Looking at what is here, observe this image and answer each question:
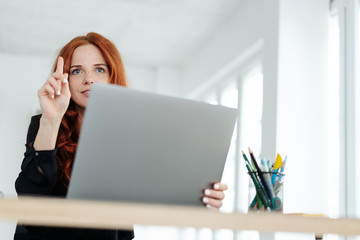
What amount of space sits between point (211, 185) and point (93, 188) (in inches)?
12.3

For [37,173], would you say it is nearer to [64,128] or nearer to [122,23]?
[64,128]

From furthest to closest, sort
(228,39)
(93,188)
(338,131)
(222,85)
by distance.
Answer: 1. (222,85)
2. (228,39)
3. (338,131)
4. (93,188)

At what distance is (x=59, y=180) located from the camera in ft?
4.66

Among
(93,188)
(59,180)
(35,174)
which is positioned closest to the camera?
(93,188)

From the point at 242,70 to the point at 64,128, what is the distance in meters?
3.10

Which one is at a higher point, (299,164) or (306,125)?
(306,125)

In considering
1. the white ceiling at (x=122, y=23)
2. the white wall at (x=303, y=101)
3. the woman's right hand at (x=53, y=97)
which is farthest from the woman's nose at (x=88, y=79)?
the white ceiling at (x=122, y=23)

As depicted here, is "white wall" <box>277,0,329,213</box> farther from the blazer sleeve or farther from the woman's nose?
the blazer sleeve

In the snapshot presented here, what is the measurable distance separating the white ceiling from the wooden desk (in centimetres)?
322

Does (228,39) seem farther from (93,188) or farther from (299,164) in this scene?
(93,188)

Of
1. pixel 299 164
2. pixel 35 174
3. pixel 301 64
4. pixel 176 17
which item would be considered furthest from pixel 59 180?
pixel 176 17

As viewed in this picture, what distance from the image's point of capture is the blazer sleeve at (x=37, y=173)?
121 cm

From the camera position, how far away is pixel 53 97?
1.23 m

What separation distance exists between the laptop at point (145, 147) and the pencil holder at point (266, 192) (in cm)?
14
